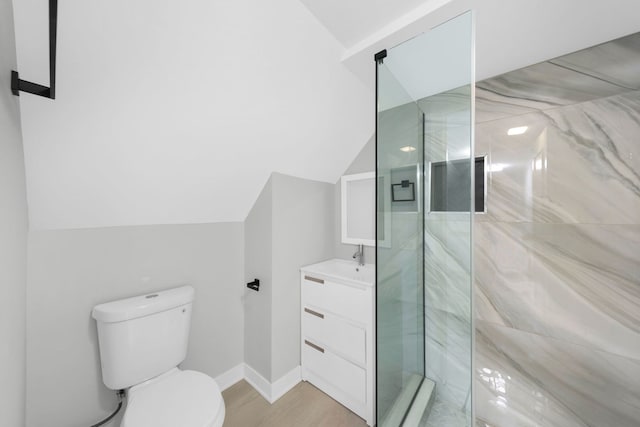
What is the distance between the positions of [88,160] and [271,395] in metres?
1.82

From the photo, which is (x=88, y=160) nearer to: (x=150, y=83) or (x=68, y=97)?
(x=68, y=97)

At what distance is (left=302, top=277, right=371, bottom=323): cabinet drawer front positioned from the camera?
1.53 meters

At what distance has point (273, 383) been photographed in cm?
171

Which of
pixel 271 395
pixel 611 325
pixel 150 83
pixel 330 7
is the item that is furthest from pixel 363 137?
pixel 271 395

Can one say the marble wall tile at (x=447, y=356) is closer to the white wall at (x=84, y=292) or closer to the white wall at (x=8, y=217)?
the white wall at (x=84, y=292)

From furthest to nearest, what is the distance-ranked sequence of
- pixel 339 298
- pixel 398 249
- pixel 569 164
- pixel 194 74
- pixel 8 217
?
pixel 339 298 → pixel 569 164 → pixel 398 249 → pixel 194 74 → pixel 8 217

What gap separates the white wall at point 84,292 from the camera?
116cm

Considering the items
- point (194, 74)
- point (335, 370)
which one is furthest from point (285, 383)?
Result: point (194, 74)

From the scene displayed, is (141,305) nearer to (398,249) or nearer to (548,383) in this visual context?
(398,249)

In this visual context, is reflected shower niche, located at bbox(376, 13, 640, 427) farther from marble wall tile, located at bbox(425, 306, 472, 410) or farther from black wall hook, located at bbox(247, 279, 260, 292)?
black wall hook, located at bbox(247, 279, 260, 292)

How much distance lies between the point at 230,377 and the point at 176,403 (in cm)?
89

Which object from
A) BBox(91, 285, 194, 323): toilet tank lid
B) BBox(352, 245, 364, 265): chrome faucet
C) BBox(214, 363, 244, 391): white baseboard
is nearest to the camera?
BBox(91, 285, 194, 323): toilet tank lid

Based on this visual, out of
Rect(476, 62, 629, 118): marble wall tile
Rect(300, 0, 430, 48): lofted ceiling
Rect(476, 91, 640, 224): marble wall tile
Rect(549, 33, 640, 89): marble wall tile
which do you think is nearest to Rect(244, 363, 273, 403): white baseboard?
Rect(476, 91, 640, 224): marble wall tile

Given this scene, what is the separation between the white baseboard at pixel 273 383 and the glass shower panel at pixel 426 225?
3.06ft
